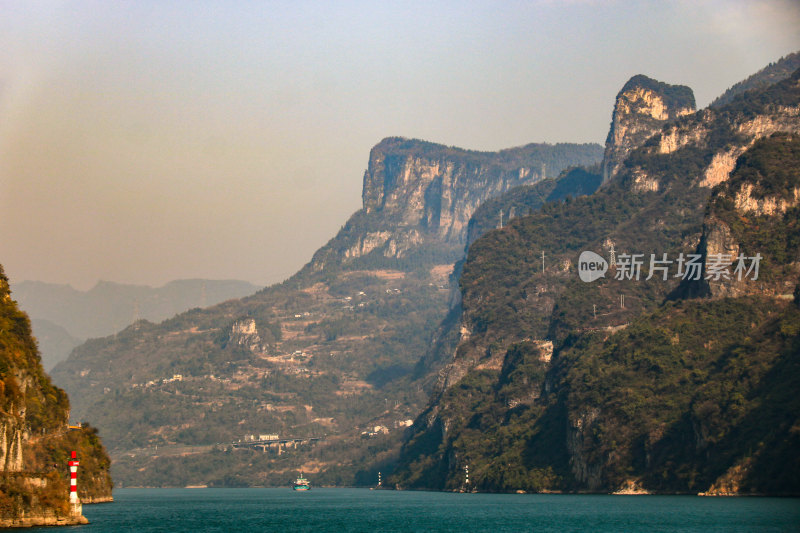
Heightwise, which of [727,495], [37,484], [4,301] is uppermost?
[4,301]

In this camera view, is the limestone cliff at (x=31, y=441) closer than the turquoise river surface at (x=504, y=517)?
Yes

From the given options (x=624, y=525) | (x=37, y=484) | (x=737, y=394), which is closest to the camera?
(x=37, y=484)

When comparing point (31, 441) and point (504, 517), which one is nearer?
point (31, 441)

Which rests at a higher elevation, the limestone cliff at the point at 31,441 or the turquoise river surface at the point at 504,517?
the limestone cliff at the point at 31,441

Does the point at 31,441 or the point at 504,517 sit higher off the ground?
the point at 31,441

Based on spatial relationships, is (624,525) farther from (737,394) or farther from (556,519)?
(737,394)

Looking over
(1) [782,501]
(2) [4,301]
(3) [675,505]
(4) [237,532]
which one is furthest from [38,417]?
(1) [782,501]

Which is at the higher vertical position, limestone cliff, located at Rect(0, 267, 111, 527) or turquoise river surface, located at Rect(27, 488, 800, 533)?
limestone cliff, located at Rect(0, 267, 111, 527)

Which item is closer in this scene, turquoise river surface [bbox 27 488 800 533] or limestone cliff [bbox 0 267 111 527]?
limestone cliff [bbox 0 267 111 527]
